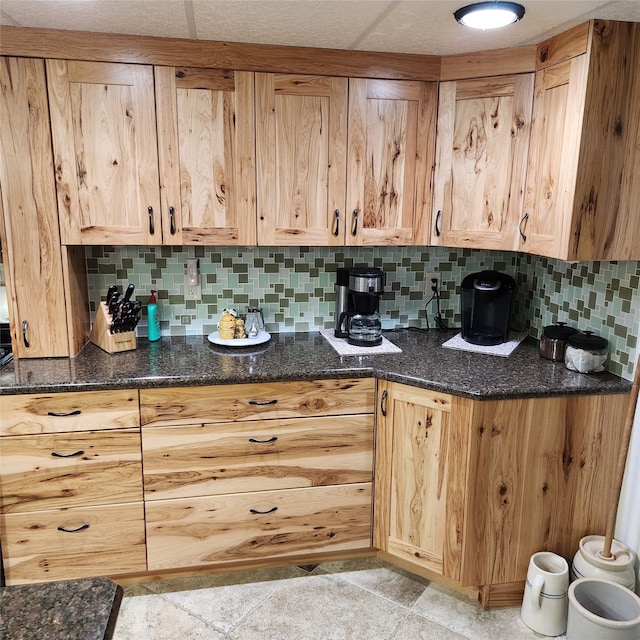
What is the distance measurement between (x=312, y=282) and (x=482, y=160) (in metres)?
0.96

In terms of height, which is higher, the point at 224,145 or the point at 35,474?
the point at 224,145

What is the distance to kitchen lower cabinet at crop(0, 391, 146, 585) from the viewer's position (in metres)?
2.06

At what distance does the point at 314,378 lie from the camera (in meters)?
2.20

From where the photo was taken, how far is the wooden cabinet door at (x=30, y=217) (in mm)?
2088

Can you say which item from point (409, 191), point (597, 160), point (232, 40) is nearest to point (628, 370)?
point (597, 160)

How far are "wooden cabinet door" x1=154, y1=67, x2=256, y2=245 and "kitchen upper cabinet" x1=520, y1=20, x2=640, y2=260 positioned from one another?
1151 mm

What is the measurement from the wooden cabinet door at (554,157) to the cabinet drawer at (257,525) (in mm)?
1238

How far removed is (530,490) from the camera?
214 cm

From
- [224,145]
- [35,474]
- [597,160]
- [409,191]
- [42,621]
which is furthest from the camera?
[409,191]

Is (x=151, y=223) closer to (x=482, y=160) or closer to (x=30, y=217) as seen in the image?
(x=30, y=217)

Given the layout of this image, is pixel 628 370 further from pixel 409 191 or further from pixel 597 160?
pixel 409 191

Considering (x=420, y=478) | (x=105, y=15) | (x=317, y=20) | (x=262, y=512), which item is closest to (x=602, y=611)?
(x=420, y=478)

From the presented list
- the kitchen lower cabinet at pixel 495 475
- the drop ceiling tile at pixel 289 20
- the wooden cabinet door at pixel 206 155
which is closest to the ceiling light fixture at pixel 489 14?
the drop ceiling tile at pixel 289 20

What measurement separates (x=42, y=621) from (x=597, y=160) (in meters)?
2.03
